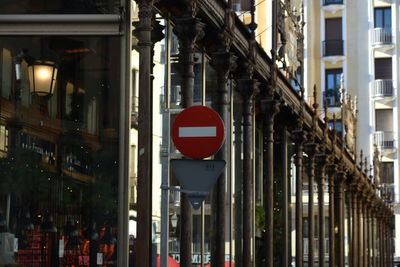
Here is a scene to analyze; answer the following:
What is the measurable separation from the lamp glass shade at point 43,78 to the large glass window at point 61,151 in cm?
1

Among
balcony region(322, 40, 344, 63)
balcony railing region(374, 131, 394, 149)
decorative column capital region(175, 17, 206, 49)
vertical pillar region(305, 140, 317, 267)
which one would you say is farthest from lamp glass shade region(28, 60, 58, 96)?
balcony region(322, 40, 344, 63)

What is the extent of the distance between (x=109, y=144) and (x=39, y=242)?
1.30 meters

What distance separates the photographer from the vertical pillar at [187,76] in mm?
13023

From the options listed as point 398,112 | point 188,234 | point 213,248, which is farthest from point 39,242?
point 398,112

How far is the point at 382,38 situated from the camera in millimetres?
63438

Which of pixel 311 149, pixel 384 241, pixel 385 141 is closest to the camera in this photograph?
pixel 311 149

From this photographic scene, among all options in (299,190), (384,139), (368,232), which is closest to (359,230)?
(368,232)

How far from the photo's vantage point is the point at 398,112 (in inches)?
2477

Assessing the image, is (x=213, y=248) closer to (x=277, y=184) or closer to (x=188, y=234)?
(x=188, y=234)

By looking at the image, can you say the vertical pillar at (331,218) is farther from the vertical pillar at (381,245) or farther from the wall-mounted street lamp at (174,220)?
the vertical pillar at (381,245)

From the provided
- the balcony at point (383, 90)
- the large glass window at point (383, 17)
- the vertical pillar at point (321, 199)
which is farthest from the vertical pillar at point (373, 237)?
the vertical pillar at point (321, 199)

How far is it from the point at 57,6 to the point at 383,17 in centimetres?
5445

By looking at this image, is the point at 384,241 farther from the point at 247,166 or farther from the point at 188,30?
the point at 188,30

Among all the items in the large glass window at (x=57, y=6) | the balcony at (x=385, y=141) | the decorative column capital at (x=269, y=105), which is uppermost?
the balcony at (x=385, y=141)
